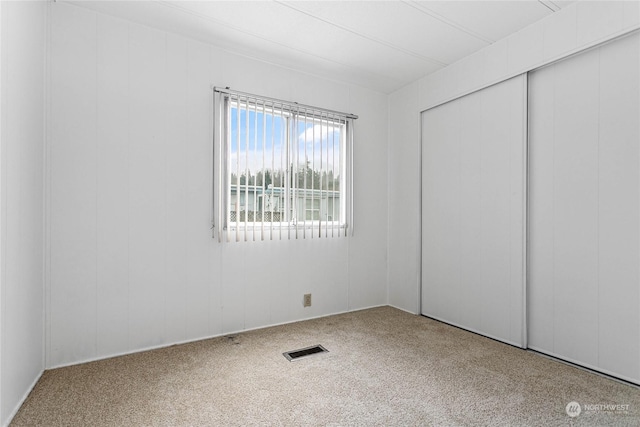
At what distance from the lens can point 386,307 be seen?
372cm

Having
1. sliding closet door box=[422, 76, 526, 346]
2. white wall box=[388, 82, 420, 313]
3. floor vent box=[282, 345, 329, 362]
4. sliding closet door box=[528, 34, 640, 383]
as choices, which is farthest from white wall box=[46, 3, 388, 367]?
sliding closet door box=[528, 34, 640, 383]

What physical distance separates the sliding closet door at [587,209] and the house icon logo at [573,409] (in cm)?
56

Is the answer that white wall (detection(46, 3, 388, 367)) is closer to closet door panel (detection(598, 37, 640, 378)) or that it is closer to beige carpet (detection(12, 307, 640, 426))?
beige carpet (detection(12, 307, 640, 426))

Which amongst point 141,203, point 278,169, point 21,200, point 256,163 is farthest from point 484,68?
point 21,200

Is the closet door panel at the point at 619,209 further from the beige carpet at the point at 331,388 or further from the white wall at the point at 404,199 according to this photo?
the white wall at the point at 404,199

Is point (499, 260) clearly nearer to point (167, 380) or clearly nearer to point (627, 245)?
point (627, 245)

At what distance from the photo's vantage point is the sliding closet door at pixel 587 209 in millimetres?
2029

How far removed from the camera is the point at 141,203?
2.50 m

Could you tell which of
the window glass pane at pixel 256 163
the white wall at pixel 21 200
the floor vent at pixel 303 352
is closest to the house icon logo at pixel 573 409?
the floor vent at pixel 303 352

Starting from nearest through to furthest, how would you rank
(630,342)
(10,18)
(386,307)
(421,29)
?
(10,18), (630,342), (421,29), (386,307)

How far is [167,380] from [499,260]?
254 centimetres

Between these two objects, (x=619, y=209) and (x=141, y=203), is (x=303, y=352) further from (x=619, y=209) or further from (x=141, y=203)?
(x=619, y=209)

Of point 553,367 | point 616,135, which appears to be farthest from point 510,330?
point 616,135

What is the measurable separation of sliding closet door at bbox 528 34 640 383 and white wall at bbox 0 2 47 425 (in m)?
3.18
